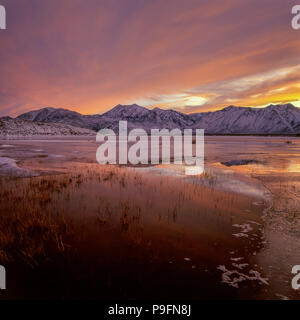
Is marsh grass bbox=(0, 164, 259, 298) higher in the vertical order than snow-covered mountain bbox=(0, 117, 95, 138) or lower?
lower

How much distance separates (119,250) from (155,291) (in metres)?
1.79

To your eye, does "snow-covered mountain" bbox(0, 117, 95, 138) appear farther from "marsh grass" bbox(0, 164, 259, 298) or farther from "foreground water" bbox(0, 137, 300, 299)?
"foreground water" bbox(0, 137, 300, 299)

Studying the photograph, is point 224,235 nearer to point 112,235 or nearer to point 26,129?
point 112,235

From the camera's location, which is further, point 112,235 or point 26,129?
point 26,129

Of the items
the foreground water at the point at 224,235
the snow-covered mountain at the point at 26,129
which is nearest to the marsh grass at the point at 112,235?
the foreground water at the point at 224,235

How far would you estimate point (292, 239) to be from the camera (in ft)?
21.6

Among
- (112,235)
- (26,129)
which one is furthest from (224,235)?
(26,129)

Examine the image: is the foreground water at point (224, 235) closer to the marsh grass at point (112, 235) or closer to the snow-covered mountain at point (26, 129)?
the marsh grass at point (112, 235)

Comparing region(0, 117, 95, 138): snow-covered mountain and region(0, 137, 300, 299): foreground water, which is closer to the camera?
region(0, 137, 300, 299): foreground water

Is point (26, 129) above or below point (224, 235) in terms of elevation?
above

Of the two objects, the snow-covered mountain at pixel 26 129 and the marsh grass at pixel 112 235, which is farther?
the snow-covered mountain at pixel 26 129

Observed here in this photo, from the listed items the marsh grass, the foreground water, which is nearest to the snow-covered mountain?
the marsh grass

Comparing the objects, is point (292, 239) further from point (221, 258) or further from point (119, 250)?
point (119, 250)
